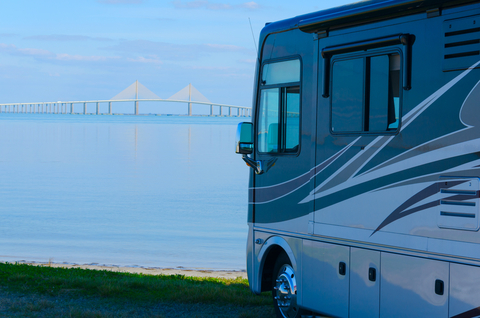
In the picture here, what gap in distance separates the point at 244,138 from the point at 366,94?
170 centimetres

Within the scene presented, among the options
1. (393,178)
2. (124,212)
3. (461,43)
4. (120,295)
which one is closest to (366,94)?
(393,178)

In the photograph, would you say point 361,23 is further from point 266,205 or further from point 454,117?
point 266,205

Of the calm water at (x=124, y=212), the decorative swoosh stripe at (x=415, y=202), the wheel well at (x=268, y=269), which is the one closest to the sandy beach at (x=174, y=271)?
the calm water at (x=124, y=212)

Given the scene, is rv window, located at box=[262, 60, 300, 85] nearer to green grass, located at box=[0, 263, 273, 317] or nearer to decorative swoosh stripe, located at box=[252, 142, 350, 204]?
decorative swoosh stripe, located at box=[252, 142, 350, 204]

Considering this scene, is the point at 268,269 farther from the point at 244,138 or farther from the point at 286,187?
the point at 244,138

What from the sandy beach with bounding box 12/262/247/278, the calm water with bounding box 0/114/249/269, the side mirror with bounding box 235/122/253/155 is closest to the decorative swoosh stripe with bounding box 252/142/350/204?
the side mirror with bounding box 235/122/253/155

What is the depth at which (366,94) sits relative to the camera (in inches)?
199

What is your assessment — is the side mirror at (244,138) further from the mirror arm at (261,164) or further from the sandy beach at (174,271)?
the sandy beach at (174,271)

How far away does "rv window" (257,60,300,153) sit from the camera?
5.91 metres

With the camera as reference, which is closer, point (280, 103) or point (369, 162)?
point (369, 162)

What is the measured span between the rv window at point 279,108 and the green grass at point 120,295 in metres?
1.91

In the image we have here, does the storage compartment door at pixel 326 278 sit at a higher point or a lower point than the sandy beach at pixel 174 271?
higher

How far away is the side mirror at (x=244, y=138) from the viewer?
641 cm

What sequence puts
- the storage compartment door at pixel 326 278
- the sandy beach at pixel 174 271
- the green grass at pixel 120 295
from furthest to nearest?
the sandy beach at pixel 174 271
the green grass at pixel 120 295
the storage compartment door at pixel 326 278
